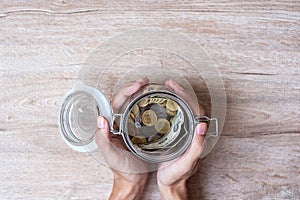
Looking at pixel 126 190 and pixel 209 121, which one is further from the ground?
pixel 209 121

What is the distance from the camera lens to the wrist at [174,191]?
87cm

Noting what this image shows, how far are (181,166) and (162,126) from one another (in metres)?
0.08

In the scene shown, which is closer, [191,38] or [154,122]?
[154,122]

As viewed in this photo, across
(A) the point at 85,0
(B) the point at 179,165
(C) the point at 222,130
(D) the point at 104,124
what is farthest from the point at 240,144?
(A) the point at 85,0

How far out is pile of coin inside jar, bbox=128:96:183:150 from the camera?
0.76m

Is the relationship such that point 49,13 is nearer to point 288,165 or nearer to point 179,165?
point 179,165

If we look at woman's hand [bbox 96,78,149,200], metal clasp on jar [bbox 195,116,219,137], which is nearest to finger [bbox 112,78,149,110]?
woman's hand [bbox 96,78,149,200]

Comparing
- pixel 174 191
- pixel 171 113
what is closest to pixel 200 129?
pixel 171 113

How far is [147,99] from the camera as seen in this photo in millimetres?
757

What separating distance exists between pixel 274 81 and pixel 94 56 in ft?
1.03

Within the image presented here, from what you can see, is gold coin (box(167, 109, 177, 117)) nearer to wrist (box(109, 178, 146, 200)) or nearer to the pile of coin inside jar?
the pile of coin inside jar

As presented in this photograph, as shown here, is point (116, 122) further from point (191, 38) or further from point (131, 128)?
point (191, 38)

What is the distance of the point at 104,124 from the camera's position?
78 cm

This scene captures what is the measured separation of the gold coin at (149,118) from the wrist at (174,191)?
0.48ft
